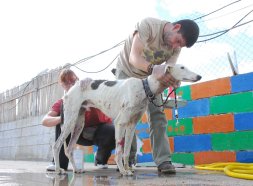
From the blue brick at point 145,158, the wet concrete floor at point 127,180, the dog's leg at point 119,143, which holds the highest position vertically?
the dog's leg at point 119,143

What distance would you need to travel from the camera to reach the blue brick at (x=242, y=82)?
4.56 metres

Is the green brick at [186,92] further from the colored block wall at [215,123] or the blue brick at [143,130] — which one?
the blue brick at [143,130]

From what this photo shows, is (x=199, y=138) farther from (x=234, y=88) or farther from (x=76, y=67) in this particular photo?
(x=76, y=67)

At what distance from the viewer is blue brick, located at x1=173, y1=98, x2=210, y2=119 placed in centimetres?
510

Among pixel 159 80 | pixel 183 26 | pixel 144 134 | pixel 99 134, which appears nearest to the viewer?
pixel 159 80

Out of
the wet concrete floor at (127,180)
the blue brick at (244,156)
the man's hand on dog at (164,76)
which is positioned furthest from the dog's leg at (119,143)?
the blue brick at (244,156)

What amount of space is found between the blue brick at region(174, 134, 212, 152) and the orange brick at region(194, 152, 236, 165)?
7 centimetres

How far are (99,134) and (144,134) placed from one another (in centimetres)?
174

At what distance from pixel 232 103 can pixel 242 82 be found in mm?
311

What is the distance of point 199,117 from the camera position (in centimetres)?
516

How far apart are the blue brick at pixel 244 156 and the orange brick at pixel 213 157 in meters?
0.06

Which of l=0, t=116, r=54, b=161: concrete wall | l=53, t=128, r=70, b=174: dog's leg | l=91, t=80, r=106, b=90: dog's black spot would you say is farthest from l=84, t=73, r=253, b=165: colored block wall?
l=0, t=116, r=54, b=161: concrete wall

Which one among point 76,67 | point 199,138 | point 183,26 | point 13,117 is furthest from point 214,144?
point 13,117

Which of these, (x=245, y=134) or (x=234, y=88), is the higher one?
(x=234, y=88)
